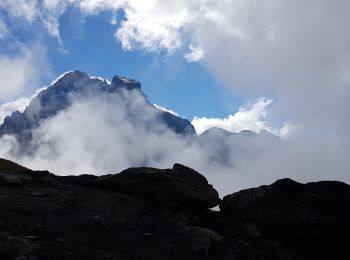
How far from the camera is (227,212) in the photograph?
45250 millimetres

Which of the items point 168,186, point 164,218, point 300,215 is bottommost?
point 164,218

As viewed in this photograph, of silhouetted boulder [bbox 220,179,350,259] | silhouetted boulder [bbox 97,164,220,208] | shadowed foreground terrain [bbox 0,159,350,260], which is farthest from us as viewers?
silhouetted boulder [bbox 97,164,220,208]

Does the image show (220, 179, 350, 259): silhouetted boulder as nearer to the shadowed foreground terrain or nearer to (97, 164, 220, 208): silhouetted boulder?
the shadowed foreground terrain

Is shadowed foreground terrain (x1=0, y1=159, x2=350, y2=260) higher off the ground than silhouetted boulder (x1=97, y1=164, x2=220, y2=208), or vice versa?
silhouetted boulder (x1=97, y1=164, x2=220, y2=208)

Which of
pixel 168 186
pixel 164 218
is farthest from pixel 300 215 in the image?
pixel 168 186

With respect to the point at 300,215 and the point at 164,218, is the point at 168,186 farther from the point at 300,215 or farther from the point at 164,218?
the point at 300,215

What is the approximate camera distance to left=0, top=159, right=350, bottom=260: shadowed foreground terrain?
105 ft

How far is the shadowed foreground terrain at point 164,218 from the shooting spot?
1265 inches

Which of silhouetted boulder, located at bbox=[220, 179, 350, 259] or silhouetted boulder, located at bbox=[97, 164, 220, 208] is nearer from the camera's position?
silhouetted boulder, located at bbox=[220, 179, 350, 259]

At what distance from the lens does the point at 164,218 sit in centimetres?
3975

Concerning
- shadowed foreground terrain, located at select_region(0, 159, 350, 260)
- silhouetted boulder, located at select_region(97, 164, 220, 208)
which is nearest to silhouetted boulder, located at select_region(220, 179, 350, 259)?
shadowed foreground terrain, located at select_region(0, 159, 350, 260)

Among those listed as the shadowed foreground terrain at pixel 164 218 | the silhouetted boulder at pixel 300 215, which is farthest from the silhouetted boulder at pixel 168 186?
the silhouetted boulder at pixel 300 215

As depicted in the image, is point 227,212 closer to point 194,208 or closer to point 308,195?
point 194,208

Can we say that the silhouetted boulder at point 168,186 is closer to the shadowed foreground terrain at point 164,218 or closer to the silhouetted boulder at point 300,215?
the shadowed foreground terrain at point 164,218
